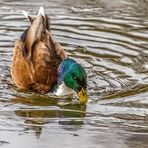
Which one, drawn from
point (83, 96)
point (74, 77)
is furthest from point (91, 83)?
point (83, 96)

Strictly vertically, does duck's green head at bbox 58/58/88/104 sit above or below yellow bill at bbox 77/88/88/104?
above

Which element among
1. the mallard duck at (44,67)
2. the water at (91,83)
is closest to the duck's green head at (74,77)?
the mallard duck at (44,67)

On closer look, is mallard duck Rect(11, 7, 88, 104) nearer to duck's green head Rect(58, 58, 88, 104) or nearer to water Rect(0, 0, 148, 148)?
duck's green head Rect(58, 58, 88, 104)

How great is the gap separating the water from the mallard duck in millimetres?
175

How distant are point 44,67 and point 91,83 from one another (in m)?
0.69

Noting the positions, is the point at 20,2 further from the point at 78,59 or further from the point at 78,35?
the point at 78,59

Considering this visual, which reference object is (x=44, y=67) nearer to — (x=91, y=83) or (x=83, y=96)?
(x=91, y=83)

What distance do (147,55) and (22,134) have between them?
3.47m

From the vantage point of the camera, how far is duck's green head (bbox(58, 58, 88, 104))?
346 inches

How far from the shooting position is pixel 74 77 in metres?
8.97

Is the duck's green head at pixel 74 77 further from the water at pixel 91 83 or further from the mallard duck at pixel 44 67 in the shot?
the water at pixel 91 83

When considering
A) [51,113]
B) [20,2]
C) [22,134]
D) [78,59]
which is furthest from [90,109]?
[20,2]

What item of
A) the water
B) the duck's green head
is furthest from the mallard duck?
the water

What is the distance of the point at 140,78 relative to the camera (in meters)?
9.64
